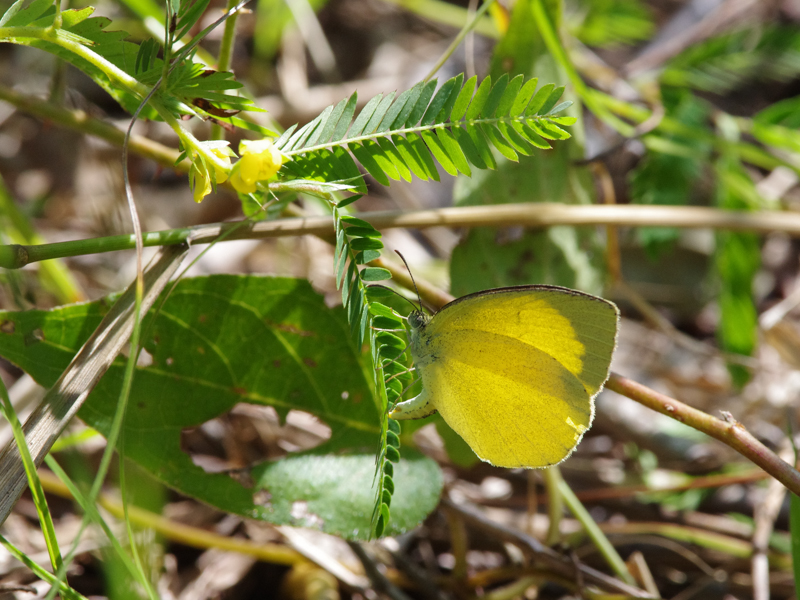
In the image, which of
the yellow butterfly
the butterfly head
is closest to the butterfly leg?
the yellow butterfly

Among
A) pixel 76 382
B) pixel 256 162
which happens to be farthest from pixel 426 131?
pixel 76 382

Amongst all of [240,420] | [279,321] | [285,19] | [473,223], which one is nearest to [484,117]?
[473,223]

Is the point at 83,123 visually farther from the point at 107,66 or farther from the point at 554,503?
the point at 554,503

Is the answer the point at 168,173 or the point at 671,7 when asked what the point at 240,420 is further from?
Answer: the point at 671,7

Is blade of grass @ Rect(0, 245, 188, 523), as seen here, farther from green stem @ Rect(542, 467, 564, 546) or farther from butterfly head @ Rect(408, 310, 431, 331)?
green stem @ Rect(542, 467, 564, 546)

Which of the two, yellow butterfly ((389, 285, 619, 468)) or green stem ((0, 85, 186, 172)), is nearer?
yellow butterfly ((389, 285, 619, 468))

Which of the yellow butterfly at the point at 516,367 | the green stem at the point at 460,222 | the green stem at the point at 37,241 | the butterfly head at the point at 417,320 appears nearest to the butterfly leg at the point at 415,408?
the yellow butterfly at the point at 516,367
